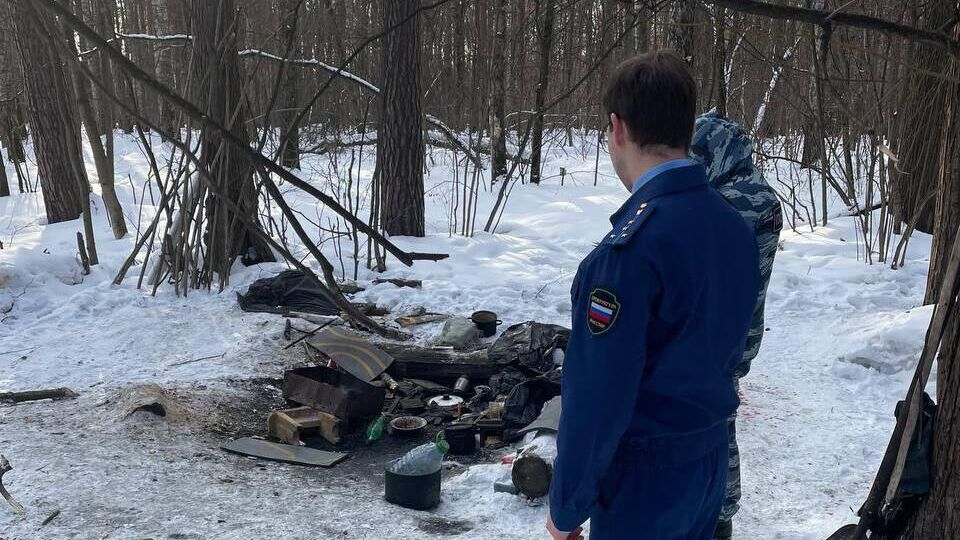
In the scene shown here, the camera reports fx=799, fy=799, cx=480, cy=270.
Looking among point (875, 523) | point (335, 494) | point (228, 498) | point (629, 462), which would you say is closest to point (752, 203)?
point (875, 523)

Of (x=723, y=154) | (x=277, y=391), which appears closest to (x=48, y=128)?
(x=277, y=391)

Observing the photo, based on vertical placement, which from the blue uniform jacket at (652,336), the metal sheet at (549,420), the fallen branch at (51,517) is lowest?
the fallen branch at (51,517)

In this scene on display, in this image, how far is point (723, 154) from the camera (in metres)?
2.99

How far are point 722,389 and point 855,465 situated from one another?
115 inches

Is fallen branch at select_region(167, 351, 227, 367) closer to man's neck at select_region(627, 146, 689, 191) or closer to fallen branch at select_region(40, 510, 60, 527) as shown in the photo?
fallen branch at select_region(40, 510, 60, 527)

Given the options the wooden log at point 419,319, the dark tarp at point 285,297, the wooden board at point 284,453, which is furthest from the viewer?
the dark tarp at point 285,297

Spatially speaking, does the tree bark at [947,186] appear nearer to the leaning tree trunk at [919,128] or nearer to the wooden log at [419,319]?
the leaning tree trunk at [919,128]

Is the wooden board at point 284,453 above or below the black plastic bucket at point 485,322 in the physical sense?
below

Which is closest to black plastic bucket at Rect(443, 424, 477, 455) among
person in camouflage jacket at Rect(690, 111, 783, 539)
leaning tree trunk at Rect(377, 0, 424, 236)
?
person in camouflage jacket at Rect(690, 111, 783, 539)

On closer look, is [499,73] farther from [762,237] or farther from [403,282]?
[762,237]

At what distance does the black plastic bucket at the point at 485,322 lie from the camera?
21.5 feet

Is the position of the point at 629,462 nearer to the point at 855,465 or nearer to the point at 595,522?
the point at 595,522

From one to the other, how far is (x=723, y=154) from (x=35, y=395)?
14.6 feet

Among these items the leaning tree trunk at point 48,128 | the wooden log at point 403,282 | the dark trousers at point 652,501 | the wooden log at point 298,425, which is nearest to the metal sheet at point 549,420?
the wooden log at point 298,425
